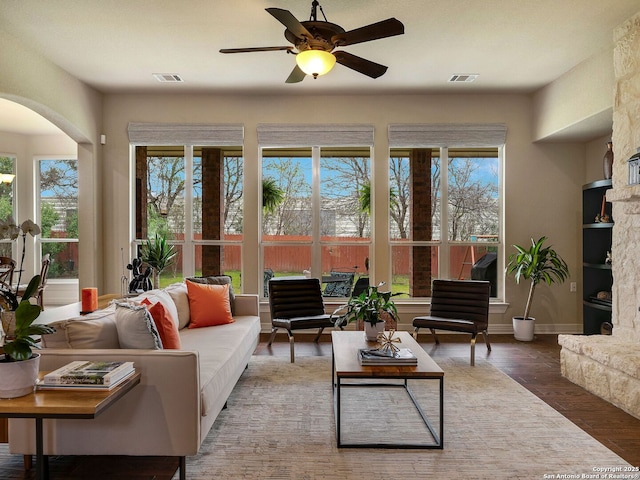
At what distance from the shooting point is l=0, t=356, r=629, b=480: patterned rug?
2.51m

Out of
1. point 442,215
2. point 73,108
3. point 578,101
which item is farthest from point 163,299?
point 578,101

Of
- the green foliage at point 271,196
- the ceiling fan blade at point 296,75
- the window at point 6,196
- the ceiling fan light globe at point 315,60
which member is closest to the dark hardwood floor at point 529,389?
the green foliage at point 271,196

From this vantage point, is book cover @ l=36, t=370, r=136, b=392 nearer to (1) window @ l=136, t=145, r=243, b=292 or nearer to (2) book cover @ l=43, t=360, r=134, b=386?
(2) book cover @ l=43, t=360, r=134, b=386

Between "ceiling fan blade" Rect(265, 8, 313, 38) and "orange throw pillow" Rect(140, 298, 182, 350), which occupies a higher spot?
"ceiling fan blade" Rect(265, 8, 313, 38)

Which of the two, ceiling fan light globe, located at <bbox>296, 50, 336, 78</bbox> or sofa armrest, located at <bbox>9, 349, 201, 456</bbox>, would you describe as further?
ceiling fan light globe, located at <bbox>296, 50, 336, 78</bbox>

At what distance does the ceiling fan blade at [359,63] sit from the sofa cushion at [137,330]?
2224 millimetres

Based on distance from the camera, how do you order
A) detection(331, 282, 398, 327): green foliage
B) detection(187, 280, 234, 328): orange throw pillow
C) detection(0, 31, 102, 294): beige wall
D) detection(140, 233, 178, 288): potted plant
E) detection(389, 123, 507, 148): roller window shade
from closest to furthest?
detection(331, 282, 398, 327): green foliage → detection(187, 280, 234, 328): orange throw pillow → detection(0, 31, 102, 294): beige wall → detection(140, 233, 178, 288): potted plant → detection(389, 123, 507, 148): roller window shade

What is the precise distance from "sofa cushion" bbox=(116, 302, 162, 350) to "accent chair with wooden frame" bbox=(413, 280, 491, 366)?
306cm

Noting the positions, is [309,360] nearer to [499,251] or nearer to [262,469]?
[262,469]

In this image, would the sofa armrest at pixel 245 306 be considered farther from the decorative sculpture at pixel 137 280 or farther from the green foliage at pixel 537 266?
the green foliage at pixel 537 266

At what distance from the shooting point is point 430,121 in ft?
20.0

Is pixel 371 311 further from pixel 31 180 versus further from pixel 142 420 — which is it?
pixel 31 180

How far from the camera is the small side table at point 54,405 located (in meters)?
1.82

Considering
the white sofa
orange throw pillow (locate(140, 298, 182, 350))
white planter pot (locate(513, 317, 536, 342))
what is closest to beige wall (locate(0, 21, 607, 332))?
white planter pot (locate(513, 317, 536, 342))
